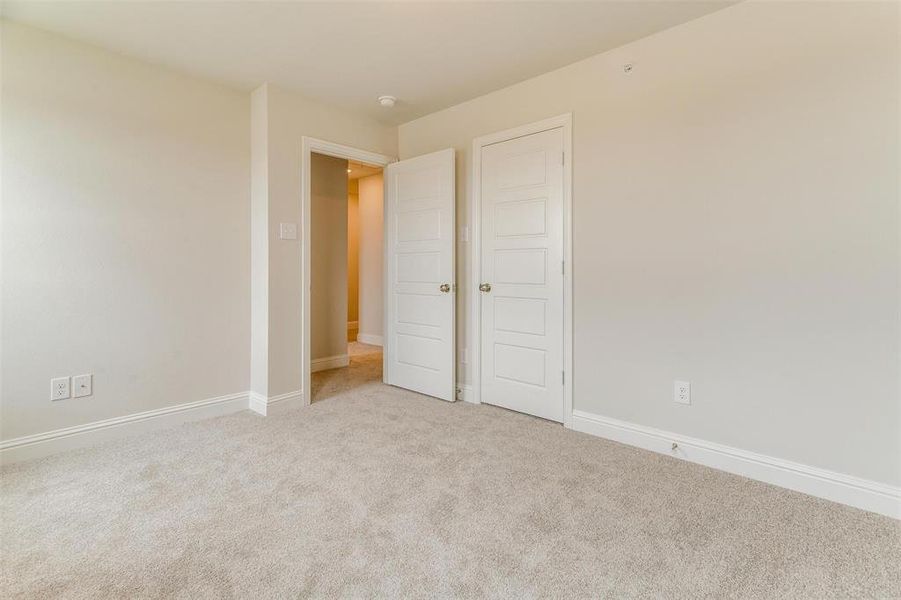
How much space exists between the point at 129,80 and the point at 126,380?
193 cm

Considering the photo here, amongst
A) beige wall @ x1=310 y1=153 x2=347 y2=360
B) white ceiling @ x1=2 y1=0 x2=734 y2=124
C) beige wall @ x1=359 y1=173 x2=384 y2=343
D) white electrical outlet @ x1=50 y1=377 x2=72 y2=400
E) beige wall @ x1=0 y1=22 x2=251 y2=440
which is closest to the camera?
white ceiling @ x1=2 y1=0 x2=734 y2=124

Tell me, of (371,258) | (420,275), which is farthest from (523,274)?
(371,258)

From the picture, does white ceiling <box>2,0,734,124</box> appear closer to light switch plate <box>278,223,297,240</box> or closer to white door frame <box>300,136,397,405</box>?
white door frame <box>300,136,397,405</box>

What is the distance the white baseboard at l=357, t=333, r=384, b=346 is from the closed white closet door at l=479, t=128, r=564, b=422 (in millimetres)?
3240

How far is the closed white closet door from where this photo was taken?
283 centimetres

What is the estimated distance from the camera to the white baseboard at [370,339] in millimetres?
6221

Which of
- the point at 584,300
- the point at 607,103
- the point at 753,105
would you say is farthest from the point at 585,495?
the point at 607,103

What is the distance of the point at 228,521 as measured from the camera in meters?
1.71

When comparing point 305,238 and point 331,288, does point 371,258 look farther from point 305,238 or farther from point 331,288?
point 305,238

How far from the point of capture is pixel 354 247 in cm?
683

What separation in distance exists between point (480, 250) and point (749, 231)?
1.73 meters

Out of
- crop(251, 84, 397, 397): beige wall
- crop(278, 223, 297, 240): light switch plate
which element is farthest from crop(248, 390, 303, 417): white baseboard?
crop(278, 223, 297, 240): light switch plate

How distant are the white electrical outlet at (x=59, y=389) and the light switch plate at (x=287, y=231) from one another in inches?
60.7

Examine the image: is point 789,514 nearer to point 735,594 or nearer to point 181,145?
point 735,594
